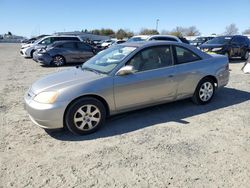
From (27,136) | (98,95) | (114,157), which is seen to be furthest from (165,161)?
(27,136)

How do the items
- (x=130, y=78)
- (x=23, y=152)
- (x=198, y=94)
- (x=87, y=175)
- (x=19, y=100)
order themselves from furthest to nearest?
(x=19, y=100), (x=198, y=94), (x=130, y=78), (x=23, y=152), (x=87, y=175)

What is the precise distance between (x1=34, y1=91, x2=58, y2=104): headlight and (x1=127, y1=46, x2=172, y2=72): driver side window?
4.92 ft

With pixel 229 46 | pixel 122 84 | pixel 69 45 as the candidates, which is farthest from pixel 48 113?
pixel 229 46

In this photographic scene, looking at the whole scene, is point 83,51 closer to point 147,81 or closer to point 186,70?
point 186,70

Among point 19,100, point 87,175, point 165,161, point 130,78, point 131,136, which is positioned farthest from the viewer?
point 19,100

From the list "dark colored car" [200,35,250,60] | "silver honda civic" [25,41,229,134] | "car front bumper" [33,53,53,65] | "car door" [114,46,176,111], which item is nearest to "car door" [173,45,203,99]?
"silver honda civic" [25,41,229,134]

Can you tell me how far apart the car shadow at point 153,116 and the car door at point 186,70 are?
0.37 metres

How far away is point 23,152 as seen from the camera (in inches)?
147

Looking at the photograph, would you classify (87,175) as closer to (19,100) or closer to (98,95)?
(98,95)

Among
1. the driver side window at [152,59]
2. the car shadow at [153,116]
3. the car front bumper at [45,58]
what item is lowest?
the car shadow at [153,116]

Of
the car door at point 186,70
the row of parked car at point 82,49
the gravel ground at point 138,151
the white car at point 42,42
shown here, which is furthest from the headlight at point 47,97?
the white car at point 42,42

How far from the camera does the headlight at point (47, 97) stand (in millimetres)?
4035

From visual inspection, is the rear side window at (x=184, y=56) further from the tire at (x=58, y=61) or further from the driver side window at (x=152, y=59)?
the tire at (x=58, y=61)

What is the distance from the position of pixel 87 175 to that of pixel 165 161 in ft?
3.49
